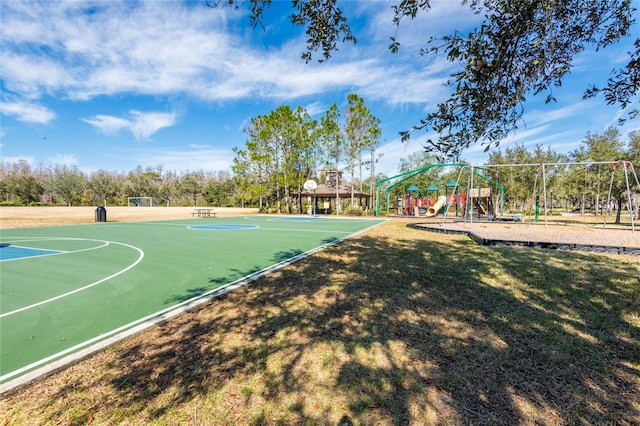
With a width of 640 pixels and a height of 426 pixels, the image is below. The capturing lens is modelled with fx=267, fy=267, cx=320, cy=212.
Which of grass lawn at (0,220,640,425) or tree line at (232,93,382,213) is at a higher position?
tree line at (232,93,382,213)

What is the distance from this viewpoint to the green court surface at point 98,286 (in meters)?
3.52

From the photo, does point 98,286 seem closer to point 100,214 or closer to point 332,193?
point 100,214

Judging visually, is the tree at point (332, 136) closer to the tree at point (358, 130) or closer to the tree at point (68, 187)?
the tree at point (358, 130)

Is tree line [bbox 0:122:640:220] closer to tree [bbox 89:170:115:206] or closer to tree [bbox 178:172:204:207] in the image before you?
tree [bbox 178:172:204:207]

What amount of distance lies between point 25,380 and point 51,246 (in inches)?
431

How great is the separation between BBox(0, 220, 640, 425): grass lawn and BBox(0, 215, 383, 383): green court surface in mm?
618

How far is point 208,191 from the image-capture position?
222 ft

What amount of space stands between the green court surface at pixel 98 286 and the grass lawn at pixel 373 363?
0.62 meters

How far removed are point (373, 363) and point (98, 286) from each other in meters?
5.94

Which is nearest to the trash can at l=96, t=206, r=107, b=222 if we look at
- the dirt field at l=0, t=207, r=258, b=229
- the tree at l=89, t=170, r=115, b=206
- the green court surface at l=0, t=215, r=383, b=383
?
the dirt field at l=0, t=207, r=258, b=229

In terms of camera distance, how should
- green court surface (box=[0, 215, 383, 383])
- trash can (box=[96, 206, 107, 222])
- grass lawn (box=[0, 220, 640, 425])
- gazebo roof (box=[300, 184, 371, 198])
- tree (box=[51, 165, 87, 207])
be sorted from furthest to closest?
tree (box=[51, 165, 87, 207]) < gazebo roof (box=[300, 184, 371, 198]) < trash can (box=[96, 206, 107, 222]) < green court surface (box=[0, 215, 383, 383]) < grass lawn (box=[0, 220, 640, 425])

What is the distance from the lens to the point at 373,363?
2.94m

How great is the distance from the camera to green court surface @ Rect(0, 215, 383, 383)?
352 centimetres

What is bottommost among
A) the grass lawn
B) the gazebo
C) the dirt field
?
the grass lawn
